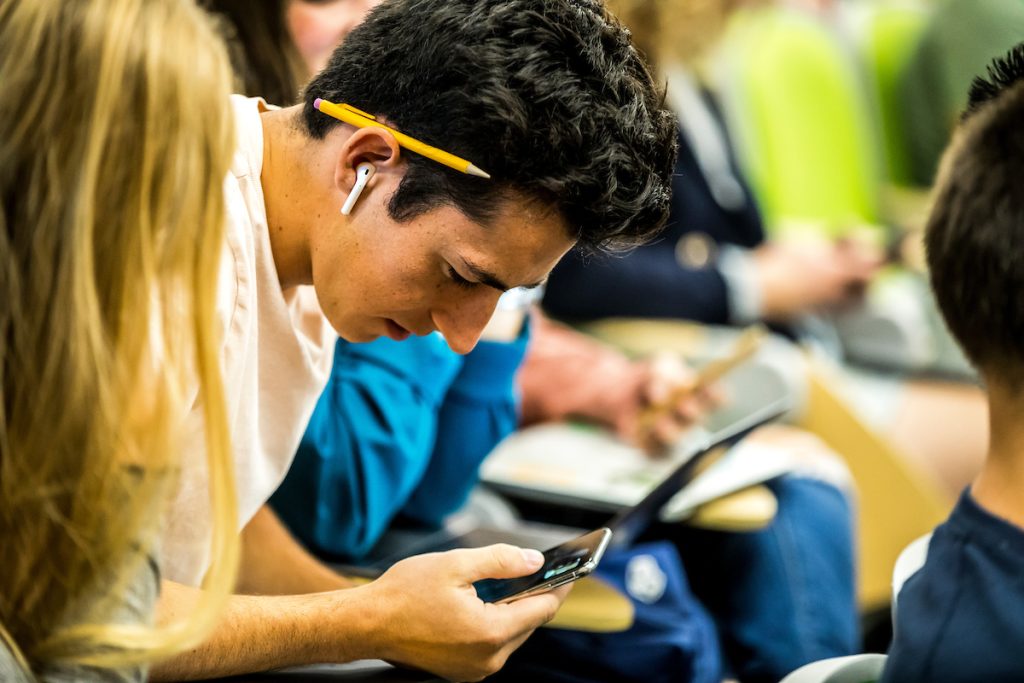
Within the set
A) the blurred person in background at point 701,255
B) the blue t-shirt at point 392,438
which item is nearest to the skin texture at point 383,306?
the blue t-shirt at point 392,438

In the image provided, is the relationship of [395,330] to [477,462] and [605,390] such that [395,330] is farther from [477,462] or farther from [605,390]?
[605,390]

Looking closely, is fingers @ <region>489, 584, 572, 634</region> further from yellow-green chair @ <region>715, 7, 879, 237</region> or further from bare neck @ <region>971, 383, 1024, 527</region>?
yellow-green chair @ <region>715, 7, 879, 237</region>

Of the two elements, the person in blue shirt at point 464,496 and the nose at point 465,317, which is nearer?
the nose at point 465,317

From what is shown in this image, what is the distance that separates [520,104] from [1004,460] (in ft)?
1.49

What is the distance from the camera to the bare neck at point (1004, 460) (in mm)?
822

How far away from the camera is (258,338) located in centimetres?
99

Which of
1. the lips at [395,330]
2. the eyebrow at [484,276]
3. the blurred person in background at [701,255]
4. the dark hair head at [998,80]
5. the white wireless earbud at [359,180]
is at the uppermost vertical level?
the dark hair head at [998,80]

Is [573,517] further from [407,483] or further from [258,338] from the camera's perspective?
[258,338]

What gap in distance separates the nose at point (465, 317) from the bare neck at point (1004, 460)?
41 cm

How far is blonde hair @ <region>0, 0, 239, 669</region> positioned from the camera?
0.66 metres

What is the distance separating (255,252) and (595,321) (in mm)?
1087

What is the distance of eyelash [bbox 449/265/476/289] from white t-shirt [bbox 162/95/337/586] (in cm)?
15

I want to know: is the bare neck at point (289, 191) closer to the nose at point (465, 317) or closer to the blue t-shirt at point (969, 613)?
the nose at point (465, 317)

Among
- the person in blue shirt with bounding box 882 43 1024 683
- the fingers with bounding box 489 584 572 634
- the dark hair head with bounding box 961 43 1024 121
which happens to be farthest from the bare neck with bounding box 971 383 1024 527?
the fingers with bounding box 489 584 572 634
